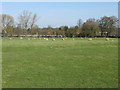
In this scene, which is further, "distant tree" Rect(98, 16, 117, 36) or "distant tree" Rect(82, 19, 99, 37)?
"distant tree" Rect(98, 16, 117, 36)

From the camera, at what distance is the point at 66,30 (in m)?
101

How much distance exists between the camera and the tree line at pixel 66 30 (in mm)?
90562

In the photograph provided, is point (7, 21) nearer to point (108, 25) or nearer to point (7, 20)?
point (7, 20)

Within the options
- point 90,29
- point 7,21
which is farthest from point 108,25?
point 7,21

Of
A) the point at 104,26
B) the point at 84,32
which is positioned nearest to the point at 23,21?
the point at 84,32

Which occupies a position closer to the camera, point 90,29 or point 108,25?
point 90,29

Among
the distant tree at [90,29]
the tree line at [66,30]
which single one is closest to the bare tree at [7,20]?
the tree line at [66,30]

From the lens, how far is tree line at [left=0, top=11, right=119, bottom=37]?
3565 inches

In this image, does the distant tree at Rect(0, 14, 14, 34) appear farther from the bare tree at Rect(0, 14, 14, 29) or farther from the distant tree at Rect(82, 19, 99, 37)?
the distant tree at Rect(82, 19, 99, 37)

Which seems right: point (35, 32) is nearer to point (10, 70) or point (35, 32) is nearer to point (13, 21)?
point (13, 21)

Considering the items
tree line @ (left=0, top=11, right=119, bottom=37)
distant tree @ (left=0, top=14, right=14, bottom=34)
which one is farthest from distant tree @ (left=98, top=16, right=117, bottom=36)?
distant tree @ (left=0, top=14, right=14, bottom=34)

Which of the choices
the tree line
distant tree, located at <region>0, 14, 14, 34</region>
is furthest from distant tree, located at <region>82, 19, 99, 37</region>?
distant tree, located at <region>0, 14, 14, 34</region>

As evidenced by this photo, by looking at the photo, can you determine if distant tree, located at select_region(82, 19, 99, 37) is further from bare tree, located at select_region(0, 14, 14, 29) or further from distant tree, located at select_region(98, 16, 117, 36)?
bare tree, located at select_region(0, 14, 14, 29)

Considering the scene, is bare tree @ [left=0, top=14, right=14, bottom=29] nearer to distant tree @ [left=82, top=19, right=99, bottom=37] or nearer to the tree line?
the tree line
